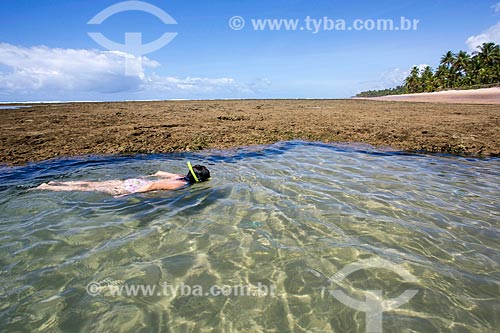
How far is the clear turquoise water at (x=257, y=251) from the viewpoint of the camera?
2645 millimetres

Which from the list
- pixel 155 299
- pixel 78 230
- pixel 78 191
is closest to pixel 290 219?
pixel 155 299

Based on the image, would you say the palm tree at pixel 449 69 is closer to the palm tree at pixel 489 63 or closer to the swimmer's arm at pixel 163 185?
the palm tree at pixel 489 63

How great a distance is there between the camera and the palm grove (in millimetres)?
66438

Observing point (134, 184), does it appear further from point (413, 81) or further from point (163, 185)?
point (413, 81)

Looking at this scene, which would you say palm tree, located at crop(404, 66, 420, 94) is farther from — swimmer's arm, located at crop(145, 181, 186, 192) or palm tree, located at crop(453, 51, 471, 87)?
swimmer's arm, located at crop(145, 181, 186, 192)

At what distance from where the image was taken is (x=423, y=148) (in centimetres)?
976

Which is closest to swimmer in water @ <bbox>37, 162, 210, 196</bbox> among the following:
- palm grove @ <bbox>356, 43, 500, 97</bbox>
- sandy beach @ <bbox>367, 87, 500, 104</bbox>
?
sandy beach @ <bbox>367, 87, 500, 104</bbox>

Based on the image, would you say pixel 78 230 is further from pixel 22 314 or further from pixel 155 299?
pixel 155 299

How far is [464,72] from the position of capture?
74938 mm

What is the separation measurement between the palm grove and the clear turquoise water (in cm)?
7331

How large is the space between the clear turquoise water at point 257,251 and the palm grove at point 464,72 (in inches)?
2886

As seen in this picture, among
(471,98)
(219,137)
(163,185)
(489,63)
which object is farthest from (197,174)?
(489,63)

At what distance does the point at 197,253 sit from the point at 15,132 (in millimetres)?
13461

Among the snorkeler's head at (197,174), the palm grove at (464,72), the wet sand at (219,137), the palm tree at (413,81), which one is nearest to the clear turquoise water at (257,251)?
the snorkeler's head at (197,174)
